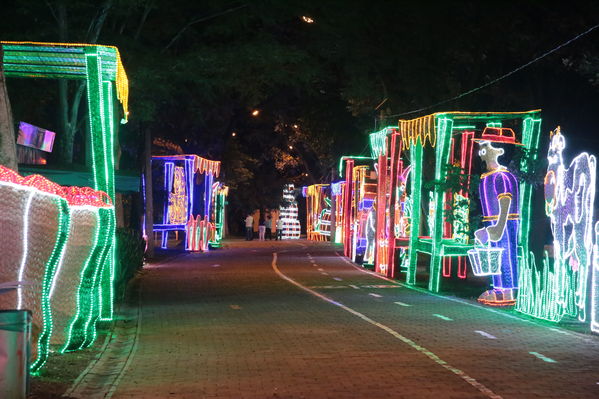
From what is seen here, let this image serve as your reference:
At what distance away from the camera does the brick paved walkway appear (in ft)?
33.4

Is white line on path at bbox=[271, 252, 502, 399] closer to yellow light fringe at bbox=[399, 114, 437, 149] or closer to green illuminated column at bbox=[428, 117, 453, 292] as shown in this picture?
green illuminated column at bbox=[428, 117, 453, 292]

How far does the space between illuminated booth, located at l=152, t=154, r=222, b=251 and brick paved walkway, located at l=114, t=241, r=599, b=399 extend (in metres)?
19.2

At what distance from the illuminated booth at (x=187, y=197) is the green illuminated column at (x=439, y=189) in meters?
20.5

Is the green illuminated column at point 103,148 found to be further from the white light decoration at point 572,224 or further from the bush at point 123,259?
the white light decoration at point 572,224

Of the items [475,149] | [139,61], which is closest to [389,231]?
[475,149]

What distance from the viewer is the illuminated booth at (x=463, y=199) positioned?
20469 millimetres

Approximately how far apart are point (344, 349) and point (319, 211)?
50521mm

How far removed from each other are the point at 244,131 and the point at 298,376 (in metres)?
53.7

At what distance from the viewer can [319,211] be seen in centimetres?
6353

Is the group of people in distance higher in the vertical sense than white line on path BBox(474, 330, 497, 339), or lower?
higher

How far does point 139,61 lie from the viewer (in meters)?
26.6

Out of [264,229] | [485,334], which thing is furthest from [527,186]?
[264,229]

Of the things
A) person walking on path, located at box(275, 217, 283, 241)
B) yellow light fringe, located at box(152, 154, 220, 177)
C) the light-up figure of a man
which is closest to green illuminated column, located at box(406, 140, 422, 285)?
the light-up figure of a man

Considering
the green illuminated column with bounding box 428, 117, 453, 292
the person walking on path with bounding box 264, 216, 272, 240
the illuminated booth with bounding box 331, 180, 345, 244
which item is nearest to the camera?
the green illuminated column with bounding box 428, 117, 453, 292
